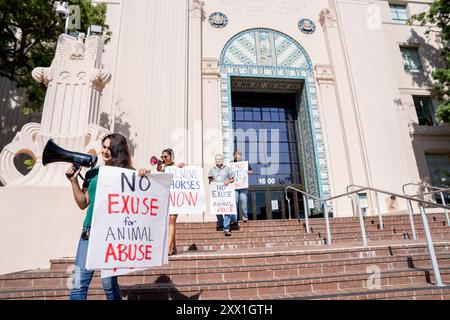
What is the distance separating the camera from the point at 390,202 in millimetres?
10633

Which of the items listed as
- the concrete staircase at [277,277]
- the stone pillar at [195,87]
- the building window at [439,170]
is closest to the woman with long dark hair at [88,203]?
the concrete staircase at [277,277]

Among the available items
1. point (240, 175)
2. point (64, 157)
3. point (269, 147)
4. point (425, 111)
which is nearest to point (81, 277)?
point (64, 157)

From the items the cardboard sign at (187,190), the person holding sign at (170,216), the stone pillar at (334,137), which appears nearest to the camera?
the person holding sign at (170,216)

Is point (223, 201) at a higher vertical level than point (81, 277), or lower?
higher

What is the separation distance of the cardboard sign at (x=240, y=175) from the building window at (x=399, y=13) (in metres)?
14.5

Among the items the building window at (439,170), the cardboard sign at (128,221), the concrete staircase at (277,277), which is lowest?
the concrete staircase at (277,277)

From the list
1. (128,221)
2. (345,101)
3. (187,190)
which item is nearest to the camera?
(128,221)

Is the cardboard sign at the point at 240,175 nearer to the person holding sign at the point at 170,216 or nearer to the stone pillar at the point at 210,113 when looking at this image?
the person holding sign at the point at 170,216

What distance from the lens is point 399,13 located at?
1544cm

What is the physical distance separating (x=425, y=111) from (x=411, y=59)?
3.01 meters

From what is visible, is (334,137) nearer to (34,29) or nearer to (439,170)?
(439,170)

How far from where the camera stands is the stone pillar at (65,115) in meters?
5.31
